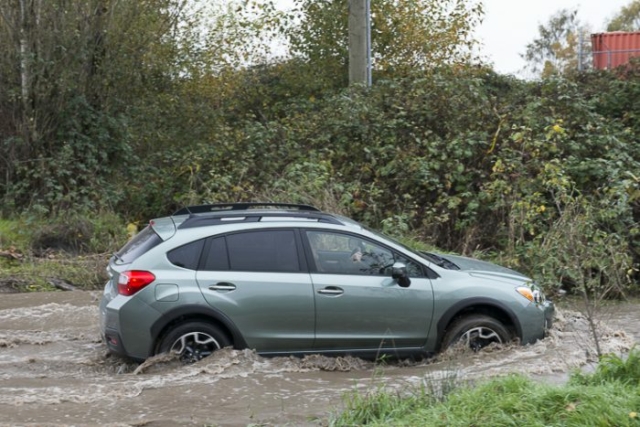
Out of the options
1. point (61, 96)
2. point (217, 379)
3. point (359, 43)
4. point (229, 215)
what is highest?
point (359, 43)

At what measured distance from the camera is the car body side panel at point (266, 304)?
8445 mm

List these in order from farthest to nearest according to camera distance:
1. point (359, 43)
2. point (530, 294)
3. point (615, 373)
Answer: point (359, 43)
point (530, 294)
point (615, 373)

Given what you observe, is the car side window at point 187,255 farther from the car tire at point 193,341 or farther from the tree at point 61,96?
the tree at point 61,96

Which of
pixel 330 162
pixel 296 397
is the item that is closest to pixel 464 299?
pixel 296 397

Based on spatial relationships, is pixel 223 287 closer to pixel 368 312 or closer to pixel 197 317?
pixel 197 317

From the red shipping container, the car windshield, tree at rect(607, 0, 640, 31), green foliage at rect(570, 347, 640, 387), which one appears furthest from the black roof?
tree at rect(607, 0, 640, 31)

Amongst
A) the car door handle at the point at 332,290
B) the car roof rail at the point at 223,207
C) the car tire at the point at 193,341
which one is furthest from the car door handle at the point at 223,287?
the car roof rail at the point at 223,207

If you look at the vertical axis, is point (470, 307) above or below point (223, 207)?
below

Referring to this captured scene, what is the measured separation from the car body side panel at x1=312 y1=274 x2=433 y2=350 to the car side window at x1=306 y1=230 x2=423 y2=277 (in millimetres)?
99

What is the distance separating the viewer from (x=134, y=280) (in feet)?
27.4

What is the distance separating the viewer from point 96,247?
15.0 meters

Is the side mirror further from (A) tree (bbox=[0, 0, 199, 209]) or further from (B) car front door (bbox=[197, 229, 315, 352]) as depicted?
(A) tree (bbox=[0, 0, 199, 209])

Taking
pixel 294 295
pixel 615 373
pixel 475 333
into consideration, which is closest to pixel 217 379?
pixel 294 295

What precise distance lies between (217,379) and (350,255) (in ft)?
5.66
